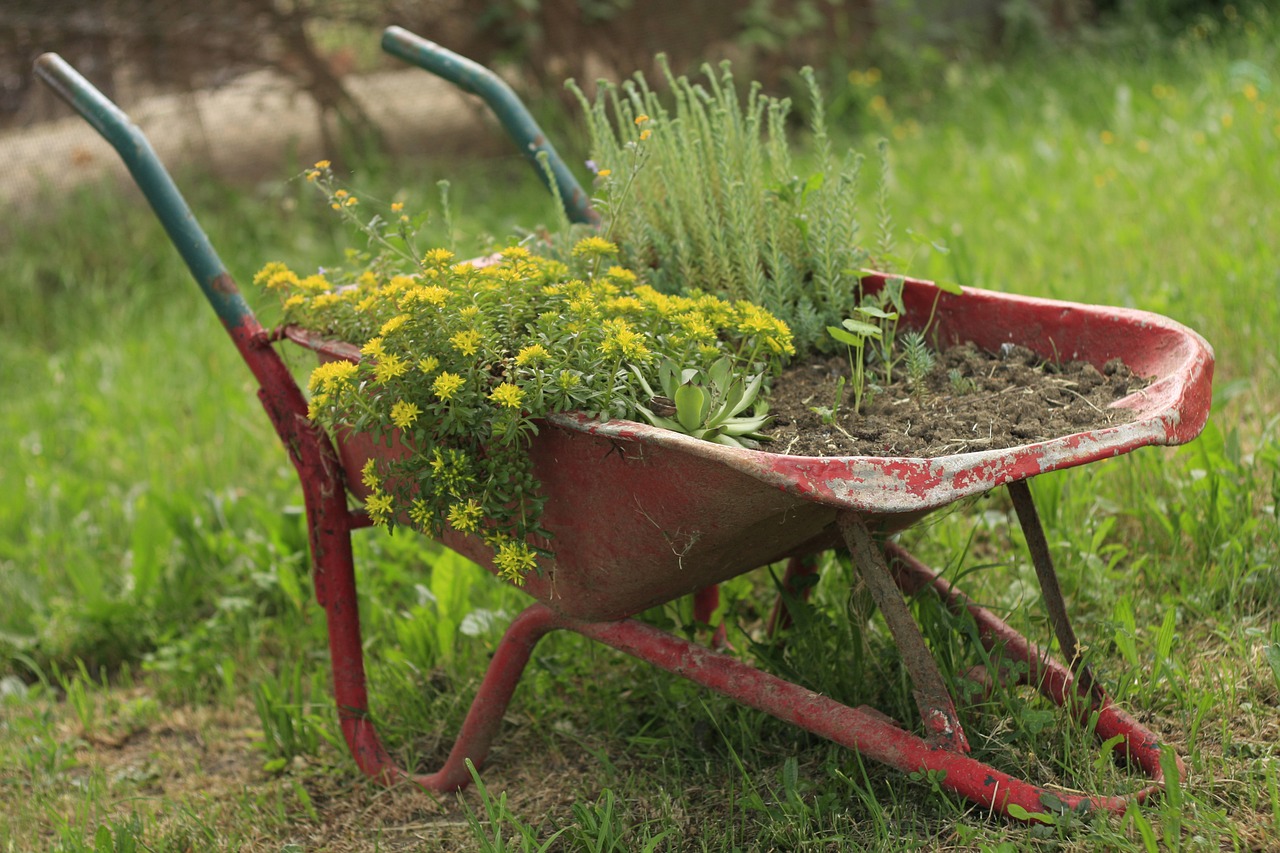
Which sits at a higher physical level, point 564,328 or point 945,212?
point 564,328

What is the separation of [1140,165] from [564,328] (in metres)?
3.34

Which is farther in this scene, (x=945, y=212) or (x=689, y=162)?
(x=945, y=212)

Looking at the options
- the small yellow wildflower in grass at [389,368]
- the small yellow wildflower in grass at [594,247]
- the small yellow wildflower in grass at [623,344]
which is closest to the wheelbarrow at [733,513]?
the small yellow wildflower in grass at [623,344]

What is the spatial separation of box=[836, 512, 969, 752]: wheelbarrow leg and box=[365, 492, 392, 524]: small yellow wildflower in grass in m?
0.61

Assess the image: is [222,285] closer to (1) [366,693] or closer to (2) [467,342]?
(2) [467,342]

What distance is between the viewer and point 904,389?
183cm

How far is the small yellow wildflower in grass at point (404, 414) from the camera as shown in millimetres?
1541

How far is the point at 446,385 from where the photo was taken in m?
1.53

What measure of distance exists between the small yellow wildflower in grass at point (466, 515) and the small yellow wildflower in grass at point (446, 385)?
139 mm

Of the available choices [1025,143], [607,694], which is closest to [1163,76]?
[1025,143]

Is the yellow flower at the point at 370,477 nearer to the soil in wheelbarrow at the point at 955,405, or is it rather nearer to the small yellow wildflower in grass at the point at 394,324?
the small yellow wildflower in grass at the point at 394,324

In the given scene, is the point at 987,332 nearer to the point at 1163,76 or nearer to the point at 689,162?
the point at 689,162

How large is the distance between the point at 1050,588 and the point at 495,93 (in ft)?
4.25

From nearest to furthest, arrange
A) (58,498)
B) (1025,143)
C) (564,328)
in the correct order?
(564,328), (58,498), (1025,143)
